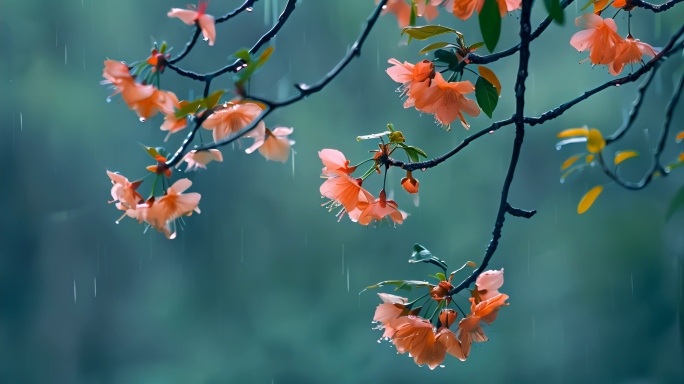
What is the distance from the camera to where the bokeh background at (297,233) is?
11.7 feet

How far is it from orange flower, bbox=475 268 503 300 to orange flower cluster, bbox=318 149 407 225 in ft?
0.32

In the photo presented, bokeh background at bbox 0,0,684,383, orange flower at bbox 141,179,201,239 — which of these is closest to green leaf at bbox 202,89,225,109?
orange flower at bbox 141,179,201,239

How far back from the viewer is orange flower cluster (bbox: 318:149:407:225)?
69 cm

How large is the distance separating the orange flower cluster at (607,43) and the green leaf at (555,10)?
0.22 m

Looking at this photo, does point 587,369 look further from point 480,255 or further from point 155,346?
point 155,346

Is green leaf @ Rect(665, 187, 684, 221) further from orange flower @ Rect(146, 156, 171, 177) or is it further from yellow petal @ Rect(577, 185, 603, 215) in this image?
orange flower @ Rect(146, 156, 171, 177)

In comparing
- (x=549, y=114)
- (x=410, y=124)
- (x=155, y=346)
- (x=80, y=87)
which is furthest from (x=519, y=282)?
(x=549, y=114)

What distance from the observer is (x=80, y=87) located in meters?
3.58

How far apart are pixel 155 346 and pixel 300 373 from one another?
83 cm

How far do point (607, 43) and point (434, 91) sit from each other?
0.18m

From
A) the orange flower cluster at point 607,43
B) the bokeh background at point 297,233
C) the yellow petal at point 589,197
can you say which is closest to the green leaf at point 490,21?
the yellow petal at point 589,197

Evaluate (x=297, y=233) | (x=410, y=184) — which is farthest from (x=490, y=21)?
(x=297, y=233)

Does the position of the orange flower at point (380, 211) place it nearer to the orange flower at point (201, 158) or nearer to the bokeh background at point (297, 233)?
the orange flower at point (201, 158)

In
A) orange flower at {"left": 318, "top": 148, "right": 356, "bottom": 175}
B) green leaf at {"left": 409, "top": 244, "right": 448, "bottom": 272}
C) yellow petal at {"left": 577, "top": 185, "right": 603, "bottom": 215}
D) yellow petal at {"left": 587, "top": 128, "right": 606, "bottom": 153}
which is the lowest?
green leaf at {"left": 409, "top": 244, "right": 448, "bottom": 272}
